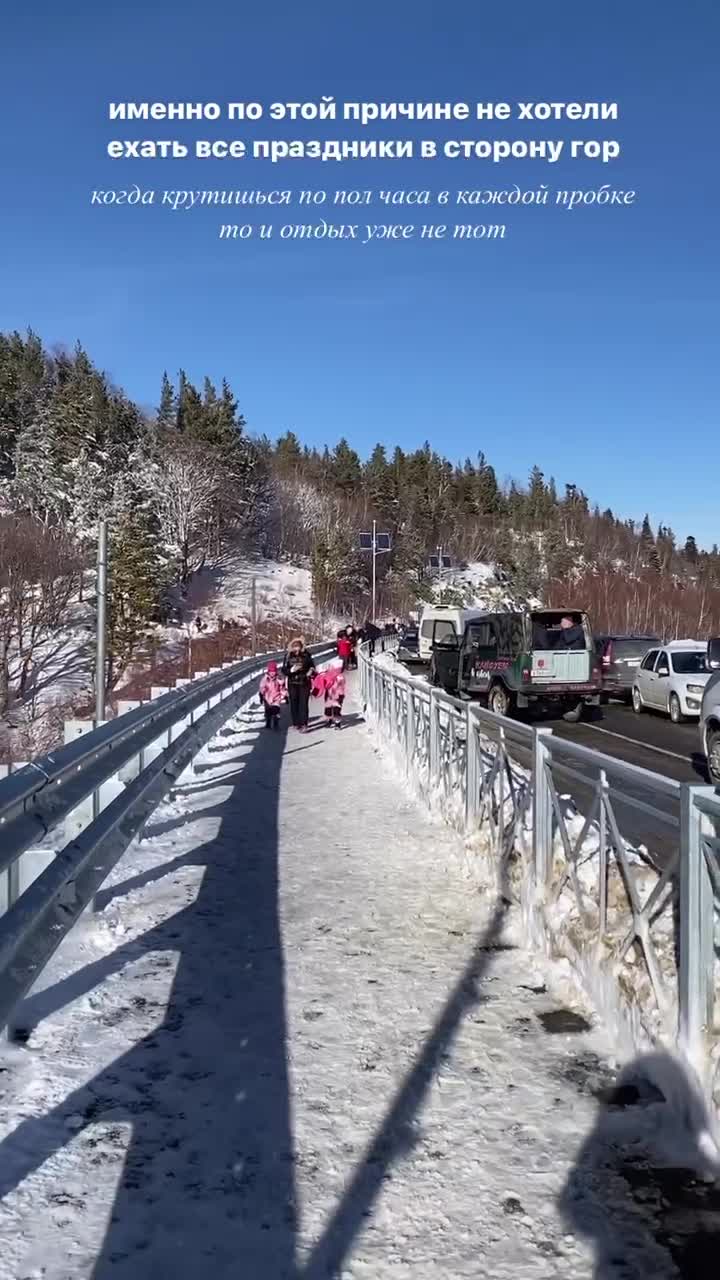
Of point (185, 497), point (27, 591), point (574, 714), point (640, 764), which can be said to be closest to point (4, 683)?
point (27, 591)

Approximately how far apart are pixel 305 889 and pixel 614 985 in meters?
2.79

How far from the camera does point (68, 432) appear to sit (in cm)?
8581

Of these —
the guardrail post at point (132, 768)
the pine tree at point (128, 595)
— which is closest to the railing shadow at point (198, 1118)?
the guardrail post at point (132, 768)

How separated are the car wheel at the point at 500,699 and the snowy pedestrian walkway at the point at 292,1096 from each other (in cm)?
1431

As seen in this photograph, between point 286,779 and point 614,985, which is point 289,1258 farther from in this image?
point 286,779

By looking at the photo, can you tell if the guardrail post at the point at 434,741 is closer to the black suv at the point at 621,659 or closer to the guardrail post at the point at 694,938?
the guardrail post at the point at 694,938

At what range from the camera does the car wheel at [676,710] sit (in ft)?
64.7

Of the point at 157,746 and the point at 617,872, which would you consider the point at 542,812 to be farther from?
the point at 157,746

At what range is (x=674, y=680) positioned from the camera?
65.5ft

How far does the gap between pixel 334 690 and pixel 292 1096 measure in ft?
46.8

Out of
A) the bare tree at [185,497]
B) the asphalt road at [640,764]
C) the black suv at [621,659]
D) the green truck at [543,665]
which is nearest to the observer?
the asphalt road at [640,764]

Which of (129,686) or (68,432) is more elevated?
(68,432)

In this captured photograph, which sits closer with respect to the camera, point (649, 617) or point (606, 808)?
point (606, 808)

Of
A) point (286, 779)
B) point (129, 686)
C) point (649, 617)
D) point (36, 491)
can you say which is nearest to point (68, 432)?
point (36, 491)
